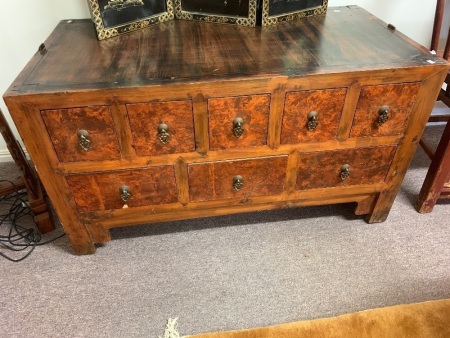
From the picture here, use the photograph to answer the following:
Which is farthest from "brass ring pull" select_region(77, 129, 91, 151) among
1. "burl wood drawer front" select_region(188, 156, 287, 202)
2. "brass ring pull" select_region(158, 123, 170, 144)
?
"burl wood drawer front" select_region(188, 156, 287, 202)

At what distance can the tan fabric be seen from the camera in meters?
1.21

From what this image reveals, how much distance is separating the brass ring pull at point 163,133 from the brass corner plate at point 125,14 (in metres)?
0.46

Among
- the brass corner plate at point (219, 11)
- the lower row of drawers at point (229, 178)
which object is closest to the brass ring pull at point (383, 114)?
the lower row of drawers at point (229, 178)

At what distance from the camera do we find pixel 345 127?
1.29 m

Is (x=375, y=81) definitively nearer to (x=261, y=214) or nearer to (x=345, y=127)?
(x=345, y=127)

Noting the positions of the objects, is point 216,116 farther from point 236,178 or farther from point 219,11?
point 219,11

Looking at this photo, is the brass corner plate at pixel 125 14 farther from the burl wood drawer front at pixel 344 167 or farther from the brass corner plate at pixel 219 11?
the burl wood drawer front at pixel 344 167

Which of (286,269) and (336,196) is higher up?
(336,196)

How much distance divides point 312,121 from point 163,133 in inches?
20.1

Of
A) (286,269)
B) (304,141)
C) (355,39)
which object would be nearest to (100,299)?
(286,269)

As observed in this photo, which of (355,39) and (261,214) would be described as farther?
(261,214)

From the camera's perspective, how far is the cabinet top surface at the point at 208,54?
112 cm

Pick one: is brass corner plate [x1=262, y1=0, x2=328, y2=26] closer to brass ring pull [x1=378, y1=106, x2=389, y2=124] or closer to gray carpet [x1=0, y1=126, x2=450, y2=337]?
brass ring pull [x1=378, y1=106, x2=389, y2=124]

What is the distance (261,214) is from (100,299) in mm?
774
